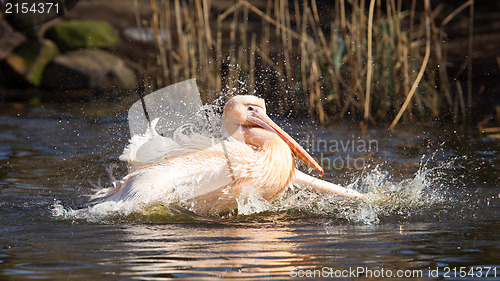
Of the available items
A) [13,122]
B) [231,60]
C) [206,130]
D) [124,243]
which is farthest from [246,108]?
[13,122]

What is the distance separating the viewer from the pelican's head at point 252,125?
4.95 m

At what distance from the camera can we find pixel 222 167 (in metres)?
4.68

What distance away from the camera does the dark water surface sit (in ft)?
11.5

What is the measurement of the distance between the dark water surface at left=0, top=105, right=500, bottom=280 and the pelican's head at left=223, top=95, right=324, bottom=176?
0.44 metres

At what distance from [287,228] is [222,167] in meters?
0.66

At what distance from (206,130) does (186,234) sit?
1378 millimetres

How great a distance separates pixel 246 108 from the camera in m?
5.01

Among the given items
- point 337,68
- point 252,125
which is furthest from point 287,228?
point 337,68

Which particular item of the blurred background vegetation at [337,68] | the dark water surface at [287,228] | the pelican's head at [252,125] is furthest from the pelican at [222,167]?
the blurred background vegetation at [337,68]

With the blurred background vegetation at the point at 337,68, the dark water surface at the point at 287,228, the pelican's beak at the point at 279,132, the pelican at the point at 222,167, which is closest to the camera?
the dark water surface at the point at 287,228

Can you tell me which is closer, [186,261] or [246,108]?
[186,261]

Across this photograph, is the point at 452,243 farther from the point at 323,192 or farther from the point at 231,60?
the point at 231,60

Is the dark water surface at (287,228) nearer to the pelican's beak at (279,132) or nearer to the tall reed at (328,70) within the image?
the pelican's beak at (279,132)

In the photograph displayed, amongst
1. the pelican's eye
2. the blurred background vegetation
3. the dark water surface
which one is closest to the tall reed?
the blurred background vegetation
